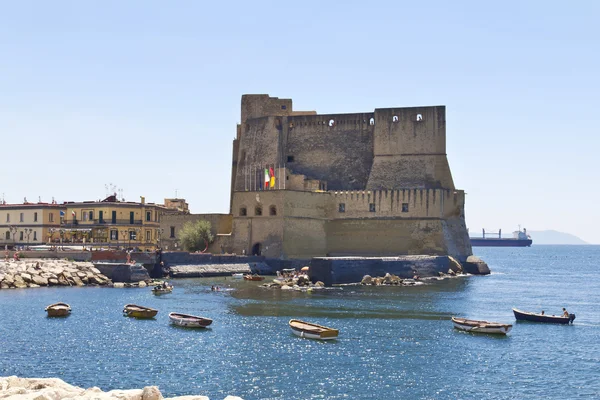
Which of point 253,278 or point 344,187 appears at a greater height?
point 344,187

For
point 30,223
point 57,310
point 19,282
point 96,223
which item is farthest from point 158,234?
point 57,310

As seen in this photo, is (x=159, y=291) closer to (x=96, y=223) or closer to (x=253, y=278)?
(x=253, y=278)

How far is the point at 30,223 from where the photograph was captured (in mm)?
57938

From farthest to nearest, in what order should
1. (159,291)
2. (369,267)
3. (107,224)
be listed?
1. (107,224)
2. (369,267)
3. (159,291)

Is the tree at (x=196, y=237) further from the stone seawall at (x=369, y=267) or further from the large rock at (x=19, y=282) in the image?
the large rock at (x=19, y=282)

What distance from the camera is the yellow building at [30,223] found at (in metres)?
→ 57.8

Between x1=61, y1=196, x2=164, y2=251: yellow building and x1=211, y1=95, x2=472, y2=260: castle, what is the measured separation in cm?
692

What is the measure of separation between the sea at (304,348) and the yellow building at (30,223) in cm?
1999

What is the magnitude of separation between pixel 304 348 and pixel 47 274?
2269 cm

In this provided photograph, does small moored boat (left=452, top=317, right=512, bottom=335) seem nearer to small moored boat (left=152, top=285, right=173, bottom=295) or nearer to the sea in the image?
the sea

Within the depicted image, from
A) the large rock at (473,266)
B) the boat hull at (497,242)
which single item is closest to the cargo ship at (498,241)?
the boat hull at (497,242)

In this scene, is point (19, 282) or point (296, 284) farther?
point (296, 284)

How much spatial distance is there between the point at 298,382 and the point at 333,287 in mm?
22150

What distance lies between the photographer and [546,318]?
30.4 meters
